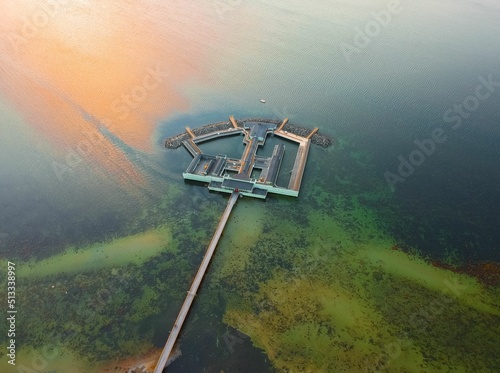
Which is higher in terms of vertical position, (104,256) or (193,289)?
(104,256)

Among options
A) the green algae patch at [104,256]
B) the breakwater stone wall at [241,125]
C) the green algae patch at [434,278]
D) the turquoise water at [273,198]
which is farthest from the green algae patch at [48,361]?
the breakwater stone wall at [241,125]

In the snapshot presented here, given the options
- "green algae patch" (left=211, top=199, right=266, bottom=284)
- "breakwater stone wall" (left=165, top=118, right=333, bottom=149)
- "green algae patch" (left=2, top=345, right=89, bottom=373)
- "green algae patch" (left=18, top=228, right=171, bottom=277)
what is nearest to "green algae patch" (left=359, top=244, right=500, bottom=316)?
"green algae patch" (left=211, top=199, right=266, bottom=284)

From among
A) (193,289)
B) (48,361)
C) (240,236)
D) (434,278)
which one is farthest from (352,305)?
(48,361)

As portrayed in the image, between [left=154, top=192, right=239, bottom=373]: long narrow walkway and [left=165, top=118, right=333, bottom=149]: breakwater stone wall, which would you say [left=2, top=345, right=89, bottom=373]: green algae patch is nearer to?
[left=154, top=192, right=239, bottom=373]: long narrow walkway

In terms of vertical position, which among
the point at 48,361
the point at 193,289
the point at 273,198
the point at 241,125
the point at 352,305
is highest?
the point at 241,125

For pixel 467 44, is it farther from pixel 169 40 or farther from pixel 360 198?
pixel 169 40

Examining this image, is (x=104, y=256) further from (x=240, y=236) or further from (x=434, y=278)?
(x=434, y=278)

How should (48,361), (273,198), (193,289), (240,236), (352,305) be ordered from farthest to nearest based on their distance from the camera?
(273,198) < (240,236) < (193,289) < (352,305) < (48,361)
